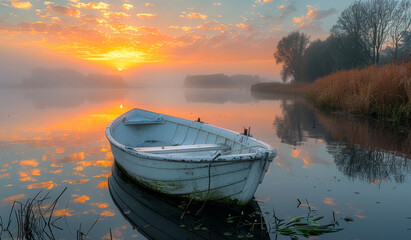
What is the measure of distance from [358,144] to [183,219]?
7.68 metres

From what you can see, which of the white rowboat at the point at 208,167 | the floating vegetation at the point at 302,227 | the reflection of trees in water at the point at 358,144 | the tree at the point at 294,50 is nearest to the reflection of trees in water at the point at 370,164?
the reflection of trees in water at the point at 358,144

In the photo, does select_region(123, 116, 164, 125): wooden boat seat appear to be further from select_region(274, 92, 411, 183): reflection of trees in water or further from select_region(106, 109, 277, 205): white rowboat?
select_region(274, 92, 411, 183): reflection of trees in water

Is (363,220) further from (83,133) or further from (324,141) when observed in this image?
(83,133)

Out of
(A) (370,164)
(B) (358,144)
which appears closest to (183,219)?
(A) (370,164)

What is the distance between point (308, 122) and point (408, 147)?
630 centimetres

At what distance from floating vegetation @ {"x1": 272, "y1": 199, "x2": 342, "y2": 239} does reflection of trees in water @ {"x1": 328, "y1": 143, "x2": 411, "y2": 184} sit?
2.59m

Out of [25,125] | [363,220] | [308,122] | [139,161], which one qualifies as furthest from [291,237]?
[25,125]

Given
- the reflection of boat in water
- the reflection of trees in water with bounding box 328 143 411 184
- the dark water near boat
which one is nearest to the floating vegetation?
the dark water near boat

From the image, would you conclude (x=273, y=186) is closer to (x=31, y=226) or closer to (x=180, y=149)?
(x=180, y=149)

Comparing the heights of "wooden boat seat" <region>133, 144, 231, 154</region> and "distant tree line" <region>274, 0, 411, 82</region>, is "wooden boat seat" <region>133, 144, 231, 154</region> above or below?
below

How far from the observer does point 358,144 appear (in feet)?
32.5

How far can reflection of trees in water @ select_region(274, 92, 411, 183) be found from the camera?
7.04 m

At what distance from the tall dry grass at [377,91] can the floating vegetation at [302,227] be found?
1045 cm

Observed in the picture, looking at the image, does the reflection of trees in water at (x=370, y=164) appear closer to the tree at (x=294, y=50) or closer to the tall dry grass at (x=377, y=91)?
the tall dry grass at (x=377, y=91)
